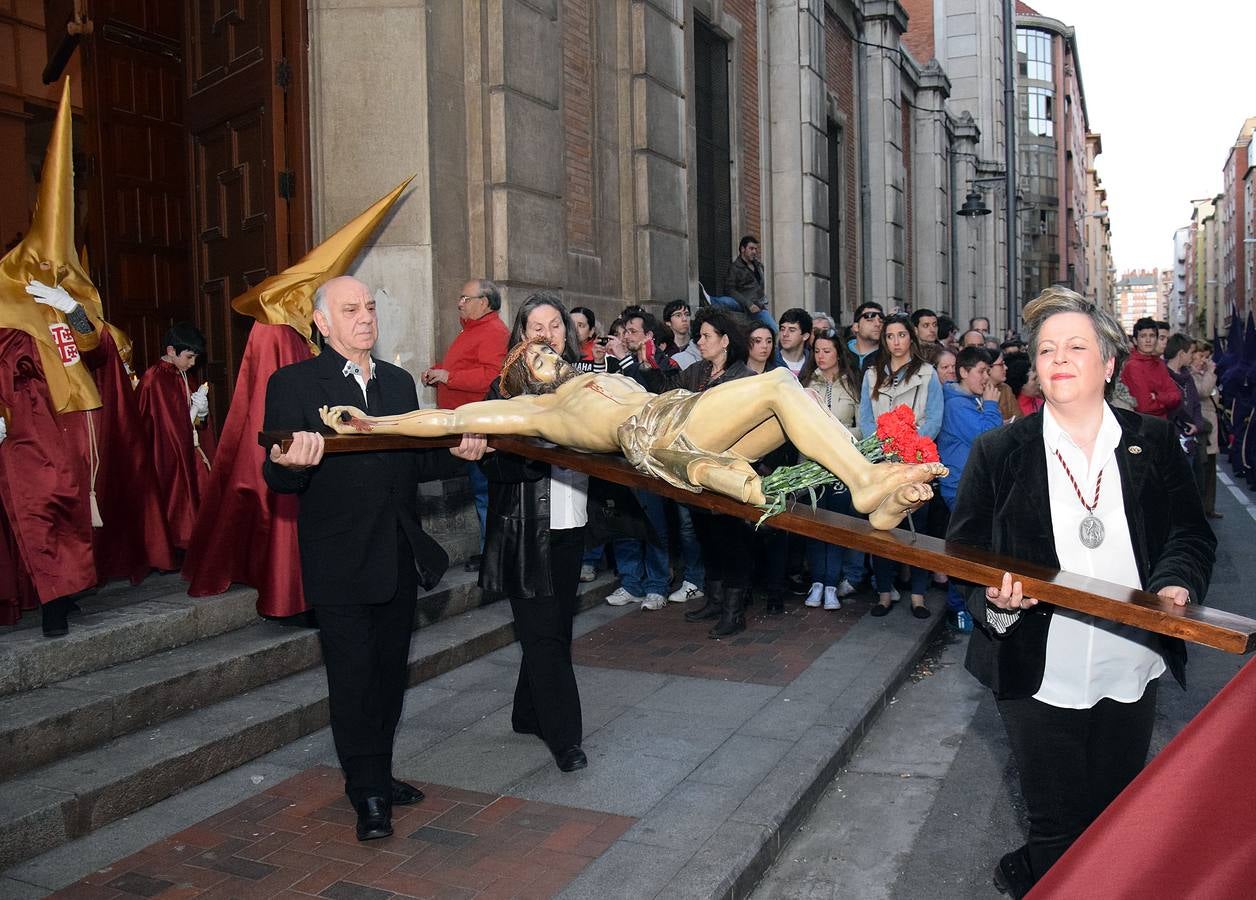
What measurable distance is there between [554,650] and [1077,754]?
247 cm

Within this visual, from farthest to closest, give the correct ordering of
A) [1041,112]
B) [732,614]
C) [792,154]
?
[1041,112] < [792,154] < [732,614]

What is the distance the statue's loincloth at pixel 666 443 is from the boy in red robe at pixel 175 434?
4.55 meters

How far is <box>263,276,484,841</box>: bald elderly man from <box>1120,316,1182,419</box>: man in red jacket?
8633mm

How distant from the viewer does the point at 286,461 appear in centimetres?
397

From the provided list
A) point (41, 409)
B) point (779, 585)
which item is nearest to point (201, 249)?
point (41, 409)

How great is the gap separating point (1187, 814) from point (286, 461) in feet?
10.6

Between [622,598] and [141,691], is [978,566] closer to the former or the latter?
[141,691]

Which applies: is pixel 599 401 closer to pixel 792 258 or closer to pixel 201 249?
pixel 201 249

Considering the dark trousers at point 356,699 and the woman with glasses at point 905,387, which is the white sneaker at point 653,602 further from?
the dark trousers at point 356,699

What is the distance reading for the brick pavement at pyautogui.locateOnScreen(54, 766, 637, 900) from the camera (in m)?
4.07

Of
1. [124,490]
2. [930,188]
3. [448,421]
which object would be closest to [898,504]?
[448,421]

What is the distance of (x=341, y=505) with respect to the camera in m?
4.52

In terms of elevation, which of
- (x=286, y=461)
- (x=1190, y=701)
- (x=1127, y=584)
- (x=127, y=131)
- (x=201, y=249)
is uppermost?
(x=127, y=131)

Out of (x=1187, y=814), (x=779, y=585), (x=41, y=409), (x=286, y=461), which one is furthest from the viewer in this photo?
(x=779, y=585)
